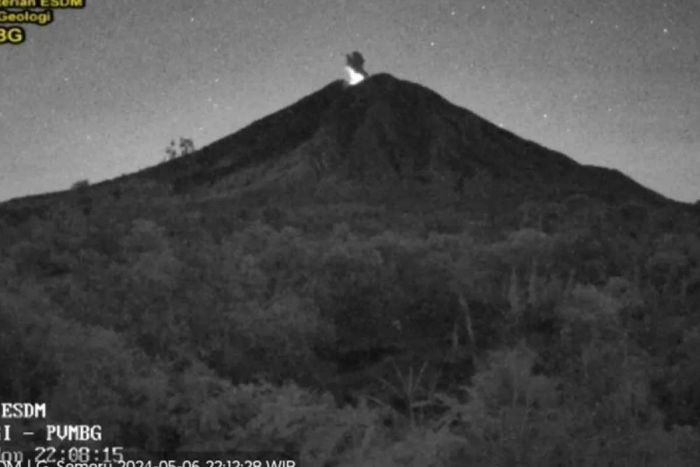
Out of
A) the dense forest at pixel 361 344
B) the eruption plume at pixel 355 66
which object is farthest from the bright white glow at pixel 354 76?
the dense forest at pixel 361 344

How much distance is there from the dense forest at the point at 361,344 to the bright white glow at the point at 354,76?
8687 cm

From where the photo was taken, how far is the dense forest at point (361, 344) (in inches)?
288

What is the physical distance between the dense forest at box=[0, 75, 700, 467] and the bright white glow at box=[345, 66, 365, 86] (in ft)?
285

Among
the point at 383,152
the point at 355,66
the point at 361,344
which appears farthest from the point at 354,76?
the point at 361,344

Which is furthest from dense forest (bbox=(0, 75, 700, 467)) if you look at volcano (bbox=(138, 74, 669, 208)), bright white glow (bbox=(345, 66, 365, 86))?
bright white glow (bbox=(345, 66, 365, 86))

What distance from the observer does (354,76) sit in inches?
4193

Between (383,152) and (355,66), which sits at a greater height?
(355,66)

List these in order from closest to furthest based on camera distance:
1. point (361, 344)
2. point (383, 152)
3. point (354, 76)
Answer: point (361, 344)
point (383, 152)
point (354, 76)

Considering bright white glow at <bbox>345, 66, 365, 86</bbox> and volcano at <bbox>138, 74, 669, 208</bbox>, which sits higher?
bright white glow at <bbox>345, 66, 365, 86</bbox>

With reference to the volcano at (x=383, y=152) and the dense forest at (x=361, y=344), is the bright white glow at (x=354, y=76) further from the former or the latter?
the dense forest at (x=361, y=344)

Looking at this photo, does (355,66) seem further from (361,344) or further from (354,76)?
(361,344)

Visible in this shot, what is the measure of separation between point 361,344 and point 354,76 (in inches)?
3880

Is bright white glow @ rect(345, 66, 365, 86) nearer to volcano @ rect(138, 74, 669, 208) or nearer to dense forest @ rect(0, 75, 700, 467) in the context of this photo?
volcano @ rect(138, 74, 669, 208)

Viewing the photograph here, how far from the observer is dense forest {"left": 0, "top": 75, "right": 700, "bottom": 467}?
24.0ft
